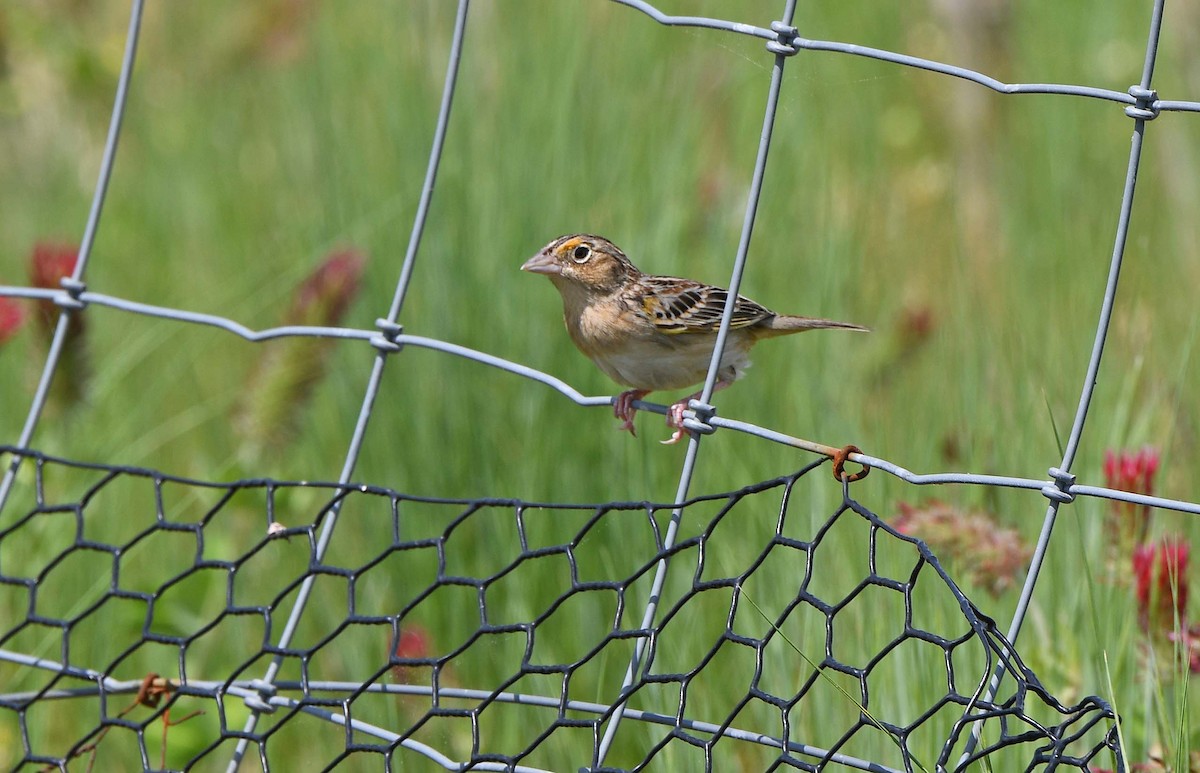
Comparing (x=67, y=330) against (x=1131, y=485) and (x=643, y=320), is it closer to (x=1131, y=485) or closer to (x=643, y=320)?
(x=643, y=320)

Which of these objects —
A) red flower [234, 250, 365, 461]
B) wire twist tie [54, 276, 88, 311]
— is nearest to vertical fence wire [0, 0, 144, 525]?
wire twist tie [54, 276, 88, 311]

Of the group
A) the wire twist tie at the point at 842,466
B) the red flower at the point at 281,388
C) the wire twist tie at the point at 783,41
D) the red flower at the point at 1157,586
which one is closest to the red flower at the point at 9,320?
the red flower at the point at 281,388

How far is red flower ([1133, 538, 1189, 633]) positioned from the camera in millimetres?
1983

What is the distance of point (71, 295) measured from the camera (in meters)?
2.49

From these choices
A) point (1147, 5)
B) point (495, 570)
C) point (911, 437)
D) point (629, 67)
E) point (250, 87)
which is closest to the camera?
point (911, 437)

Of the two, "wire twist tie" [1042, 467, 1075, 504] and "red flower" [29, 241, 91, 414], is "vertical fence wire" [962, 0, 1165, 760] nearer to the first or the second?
"wire twist tie" [1042, 467, 1075, 504]

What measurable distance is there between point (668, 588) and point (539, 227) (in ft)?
3.42

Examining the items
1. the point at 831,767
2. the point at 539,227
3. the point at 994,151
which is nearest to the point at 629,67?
the point at 539,227

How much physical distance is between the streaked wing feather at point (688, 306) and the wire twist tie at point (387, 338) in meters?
0.74

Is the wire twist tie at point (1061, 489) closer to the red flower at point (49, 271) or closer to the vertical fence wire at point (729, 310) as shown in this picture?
the vertical fence wire at point (729, 310)

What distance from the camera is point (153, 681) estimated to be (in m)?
2.16

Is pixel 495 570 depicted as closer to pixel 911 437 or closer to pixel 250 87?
pixel 911 437

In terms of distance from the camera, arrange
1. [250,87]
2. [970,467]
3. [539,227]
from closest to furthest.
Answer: [970,467] < [539,227] < [250,87]

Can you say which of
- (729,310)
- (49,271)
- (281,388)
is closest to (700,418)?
(729,310)
